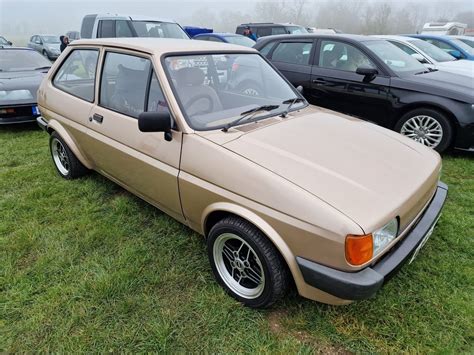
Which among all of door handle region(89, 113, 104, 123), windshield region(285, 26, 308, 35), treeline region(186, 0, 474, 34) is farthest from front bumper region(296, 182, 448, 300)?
treeline region(186, 0, 474, 34)

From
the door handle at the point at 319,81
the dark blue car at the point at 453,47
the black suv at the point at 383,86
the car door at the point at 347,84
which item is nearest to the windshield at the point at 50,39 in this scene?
the black suv at the point at 383,86

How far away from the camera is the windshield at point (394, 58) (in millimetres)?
5012

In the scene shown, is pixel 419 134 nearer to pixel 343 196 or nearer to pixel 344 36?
pixel 344 36

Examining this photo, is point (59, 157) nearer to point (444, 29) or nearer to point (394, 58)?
point (394, 58)

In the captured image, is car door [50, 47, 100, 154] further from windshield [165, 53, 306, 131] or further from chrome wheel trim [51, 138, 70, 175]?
windshield [165, 53, 306, 131]

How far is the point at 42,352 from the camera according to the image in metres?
2.02

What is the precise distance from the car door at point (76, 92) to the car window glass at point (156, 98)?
887 mm

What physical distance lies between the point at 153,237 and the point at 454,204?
298cm

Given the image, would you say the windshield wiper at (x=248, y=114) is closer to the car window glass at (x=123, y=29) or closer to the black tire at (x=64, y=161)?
the black tire at (x=64, y=161)

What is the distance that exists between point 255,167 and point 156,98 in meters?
1.08

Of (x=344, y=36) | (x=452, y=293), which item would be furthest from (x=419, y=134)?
(x=452, y=293)

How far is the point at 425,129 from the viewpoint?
15.2 ft

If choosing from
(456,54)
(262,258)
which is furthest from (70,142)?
(456,54)

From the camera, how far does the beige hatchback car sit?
1822 millimetres
